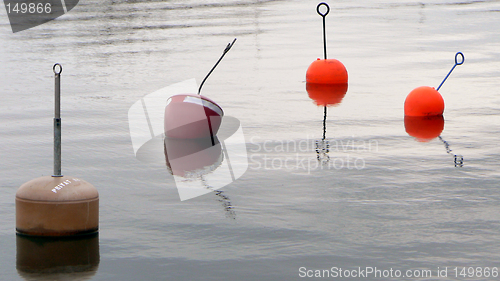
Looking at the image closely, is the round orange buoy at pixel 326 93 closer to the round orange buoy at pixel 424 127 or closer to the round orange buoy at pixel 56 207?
the round orange buoy at pixel 424 127

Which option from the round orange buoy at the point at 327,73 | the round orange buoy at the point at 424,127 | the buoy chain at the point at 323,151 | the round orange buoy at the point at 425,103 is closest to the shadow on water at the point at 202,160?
the buoy chain at the point at 323,151

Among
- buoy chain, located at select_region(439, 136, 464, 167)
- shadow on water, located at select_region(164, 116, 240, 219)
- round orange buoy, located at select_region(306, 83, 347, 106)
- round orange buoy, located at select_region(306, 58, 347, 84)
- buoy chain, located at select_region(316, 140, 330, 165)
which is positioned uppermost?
round orange buoy, located at select_region(306, 58, 347, 84)

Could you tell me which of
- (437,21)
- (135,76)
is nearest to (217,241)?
(135,76)

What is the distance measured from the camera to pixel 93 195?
6500mm

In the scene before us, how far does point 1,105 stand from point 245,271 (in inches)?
357

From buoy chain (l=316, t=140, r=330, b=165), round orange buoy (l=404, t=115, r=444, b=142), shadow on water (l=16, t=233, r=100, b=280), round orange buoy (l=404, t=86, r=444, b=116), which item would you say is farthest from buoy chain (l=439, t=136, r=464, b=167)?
shadow on water (l=16, t=233, r=100, b=280)

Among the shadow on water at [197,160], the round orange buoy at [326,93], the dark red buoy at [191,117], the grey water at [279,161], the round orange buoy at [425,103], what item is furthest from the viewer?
the round orange buoy at [326,93]

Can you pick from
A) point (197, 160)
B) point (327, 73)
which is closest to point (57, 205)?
point (197, 160)

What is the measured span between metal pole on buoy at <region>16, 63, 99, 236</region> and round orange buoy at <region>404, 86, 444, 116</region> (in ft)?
22.1

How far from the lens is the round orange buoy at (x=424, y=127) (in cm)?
1079

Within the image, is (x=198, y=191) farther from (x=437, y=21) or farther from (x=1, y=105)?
(x=437, y=21)

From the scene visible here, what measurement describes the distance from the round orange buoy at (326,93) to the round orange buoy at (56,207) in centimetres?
742

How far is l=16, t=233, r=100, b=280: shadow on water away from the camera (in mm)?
5832

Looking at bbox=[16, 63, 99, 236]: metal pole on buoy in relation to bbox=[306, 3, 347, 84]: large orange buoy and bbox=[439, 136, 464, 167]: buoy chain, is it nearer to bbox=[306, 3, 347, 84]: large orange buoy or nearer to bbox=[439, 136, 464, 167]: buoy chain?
bbox=[439, 136, 464, 167]: buoy chain
